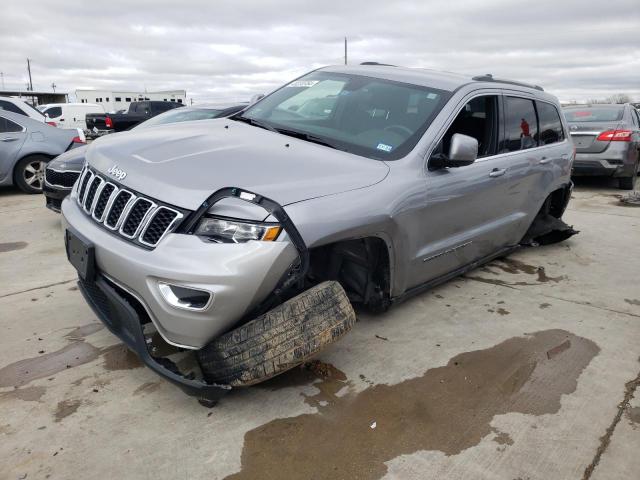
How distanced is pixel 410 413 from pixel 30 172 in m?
7.94

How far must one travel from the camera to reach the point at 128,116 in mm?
20844

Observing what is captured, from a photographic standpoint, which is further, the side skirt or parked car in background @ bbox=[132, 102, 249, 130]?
parked car in background @ bbox=[132, 102, 249, 130]

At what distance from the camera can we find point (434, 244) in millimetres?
3527

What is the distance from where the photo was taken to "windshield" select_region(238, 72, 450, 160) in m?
3.33

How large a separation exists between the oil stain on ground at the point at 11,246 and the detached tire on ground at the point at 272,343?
3.82 m

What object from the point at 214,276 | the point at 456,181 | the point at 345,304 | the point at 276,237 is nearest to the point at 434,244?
the point at 456,181

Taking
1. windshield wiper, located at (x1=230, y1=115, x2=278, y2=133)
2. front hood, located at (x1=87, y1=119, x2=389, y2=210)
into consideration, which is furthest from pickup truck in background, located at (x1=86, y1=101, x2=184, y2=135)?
front hood, located at (x1=87, y1=119, x2=389, y2=210)

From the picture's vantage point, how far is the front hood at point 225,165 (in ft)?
8.14

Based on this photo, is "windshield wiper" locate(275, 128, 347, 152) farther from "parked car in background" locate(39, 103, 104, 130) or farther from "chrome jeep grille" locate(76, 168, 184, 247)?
"parked car in background" locate(39, 103, 104, 130)

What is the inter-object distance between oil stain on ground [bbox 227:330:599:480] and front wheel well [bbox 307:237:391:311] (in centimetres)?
59

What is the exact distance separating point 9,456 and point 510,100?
4097mm

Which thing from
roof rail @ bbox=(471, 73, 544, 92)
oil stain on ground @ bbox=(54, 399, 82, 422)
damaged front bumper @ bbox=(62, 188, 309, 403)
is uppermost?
roof rail @ bbox=(471, 73, 544, 92)

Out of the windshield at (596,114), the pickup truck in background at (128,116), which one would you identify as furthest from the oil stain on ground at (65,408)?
the pickup truck in background at (128,116)

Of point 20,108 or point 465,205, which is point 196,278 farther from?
point 20,108
